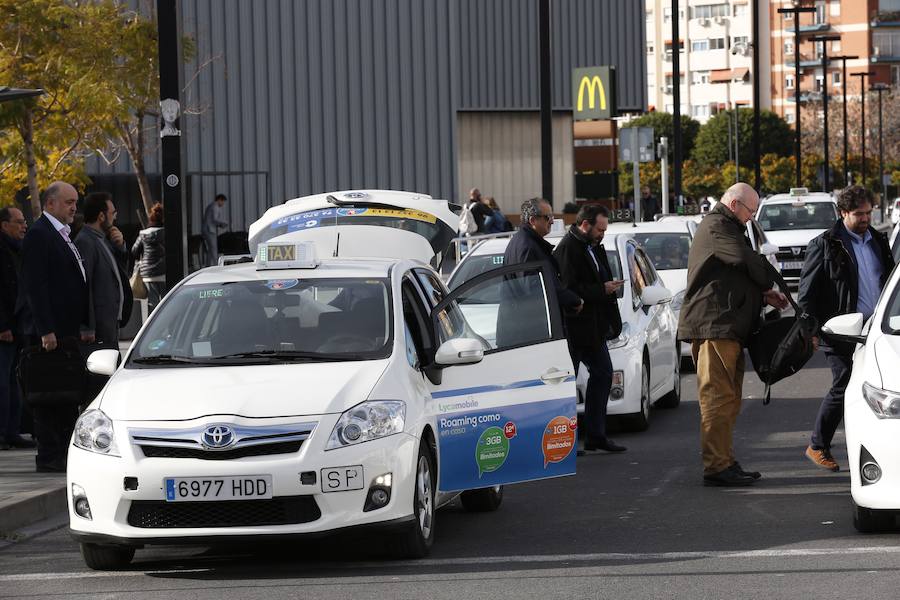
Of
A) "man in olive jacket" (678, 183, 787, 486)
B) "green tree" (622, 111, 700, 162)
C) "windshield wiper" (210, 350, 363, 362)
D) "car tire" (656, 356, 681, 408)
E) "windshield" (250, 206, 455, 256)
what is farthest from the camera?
"green tree" (622, 111, 700, 162)

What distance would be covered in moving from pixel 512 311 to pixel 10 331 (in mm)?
4503

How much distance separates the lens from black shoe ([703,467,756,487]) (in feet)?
32.8

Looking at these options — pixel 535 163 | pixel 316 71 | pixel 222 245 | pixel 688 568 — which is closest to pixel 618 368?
pixel 688 568

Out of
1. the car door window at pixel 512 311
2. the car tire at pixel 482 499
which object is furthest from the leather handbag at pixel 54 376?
the car door window at pixel 512 311

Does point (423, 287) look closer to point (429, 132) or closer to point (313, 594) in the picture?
point (313, 594)

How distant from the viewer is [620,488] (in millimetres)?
10148

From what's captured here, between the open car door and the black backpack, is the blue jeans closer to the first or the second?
the open car door

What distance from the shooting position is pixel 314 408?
743 centimetres

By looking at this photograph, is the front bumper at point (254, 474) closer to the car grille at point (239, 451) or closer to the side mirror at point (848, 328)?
the car grille at point (239, 451)

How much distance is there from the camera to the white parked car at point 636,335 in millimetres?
12797

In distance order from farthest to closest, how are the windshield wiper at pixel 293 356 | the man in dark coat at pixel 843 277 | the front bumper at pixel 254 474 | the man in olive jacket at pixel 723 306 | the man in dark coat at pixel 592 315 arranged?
the man in dark coat at pixel 592 315 < the man in dark coat at pixel 843 277 < the man in olive jacket at pixel 723 306 < the windshield wiper at pixel 293 356 < the front bumper at pixel 254 474

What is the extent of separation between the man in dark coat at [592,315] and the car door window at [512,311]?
2616 millimetres

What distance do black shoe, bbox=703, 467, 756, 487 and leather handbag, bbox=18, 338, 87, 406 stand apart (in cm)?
410

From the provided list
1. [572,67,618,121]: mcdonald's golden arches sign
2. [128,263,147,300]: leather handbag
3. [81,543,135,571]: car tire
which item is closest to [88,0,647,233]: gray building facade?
[572,67,618,121]: mcdonald's golden arches sign
